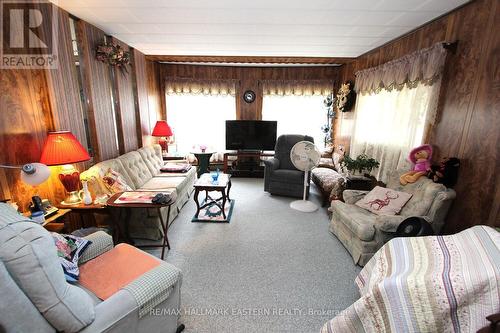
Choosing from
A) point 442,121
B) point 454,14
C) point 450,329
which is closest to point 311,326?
point 450,329

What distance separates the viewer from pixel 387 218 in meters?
2.15

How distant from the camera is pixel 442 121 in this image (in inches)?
93.2

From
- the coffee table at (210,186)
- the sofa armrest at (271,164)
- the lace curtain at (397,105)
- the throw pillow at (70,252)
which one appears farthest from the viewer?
the sofa armrest at (271,164)

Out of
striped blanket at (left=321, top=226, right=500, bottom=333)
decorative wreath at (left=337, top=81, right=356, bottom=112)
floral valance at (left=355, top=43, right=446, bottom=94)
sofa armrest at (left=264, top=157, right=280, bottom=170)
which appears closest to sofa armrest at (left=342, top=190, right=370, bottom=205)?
striped blanket at (left=321, top=226, right=500, bottom=333)

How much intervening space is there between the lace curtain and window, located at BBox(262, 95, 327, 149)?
3.91ft

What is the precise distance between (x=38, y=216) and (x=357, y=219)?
2771 mm

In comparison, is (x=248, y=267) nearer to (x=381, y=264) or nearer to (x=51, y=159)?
(x=381, y=264)

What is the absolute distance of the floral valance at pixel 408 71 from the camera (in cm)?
230

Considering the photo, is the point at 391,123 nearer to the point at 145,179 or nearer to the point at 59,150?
the point at 145,179

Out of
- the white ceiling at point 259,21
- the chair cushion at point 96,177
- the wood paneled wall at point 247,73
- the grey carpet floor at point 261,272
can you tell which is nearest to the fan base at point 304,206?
the grey carpet floor at point 261,272

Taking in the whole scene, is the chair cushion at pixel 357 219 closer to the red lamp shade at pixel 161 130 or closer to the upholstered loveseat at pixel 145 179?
the upholstered loveseat at pixel 145 179

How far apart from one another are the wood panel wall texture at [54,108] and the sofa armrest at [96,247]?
75cm

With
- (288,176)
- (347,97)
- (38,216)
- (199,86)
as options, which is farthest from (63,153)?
(347,97)

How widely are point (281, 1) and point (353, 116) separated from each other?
2.78 m
